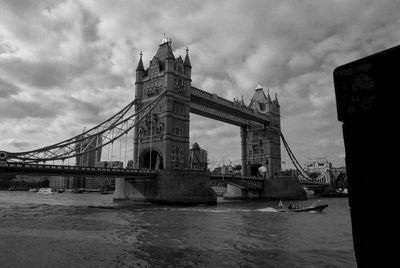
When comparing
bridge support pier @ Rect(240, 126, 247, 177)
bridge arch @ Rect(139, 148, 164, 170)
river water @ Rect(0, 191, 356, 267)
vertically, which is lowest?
river water @ Rect(0, 191, 356, 267)

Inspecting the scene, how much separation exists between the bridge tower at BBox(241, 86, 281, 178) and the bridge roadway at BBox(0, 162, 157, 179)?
42050 mm

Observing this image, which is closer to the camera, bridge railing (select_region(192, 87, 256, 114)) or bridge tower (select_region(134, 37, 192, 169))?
bridge tower (select_region(134, 37, 192, 169))

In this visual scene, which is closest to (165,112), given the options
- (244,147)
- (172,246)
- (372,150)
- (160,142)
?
(160,142)

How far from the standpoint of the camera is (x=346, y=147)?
2.92m

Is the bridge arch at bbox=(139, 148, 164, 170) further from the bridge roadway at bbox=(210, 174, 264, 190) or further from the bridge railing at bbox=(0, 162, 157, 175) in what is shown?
the bridge roadway at bbox=(210, 174, 264, 190)

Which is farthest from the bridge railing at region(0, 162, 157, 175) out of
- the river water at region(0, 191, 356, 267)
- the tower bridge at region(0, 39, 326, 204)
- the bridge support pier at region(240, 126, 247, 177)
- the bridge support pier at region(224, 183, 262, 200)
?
the bridge support pier at region(240, 126, 247, 177)

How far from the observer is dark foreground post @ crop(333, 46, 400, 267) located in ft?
8.73

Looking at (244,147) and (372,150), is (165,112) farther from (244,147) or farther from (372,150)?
(372,150)

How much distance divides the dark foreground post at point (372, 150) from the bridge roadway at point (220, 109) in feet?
196

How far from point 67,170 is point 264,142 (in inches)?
2188

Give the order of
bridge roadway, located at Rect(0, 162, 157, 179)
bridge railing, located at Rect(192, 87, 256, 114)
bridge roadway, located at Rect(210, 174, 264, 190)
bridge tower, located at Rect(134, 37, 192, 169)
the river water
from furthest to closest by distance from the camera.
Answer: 1. bridge roadway, located at Rect(210, 174, 264, 190)
2. bridge railing, located at Rect(192, 87, 256, 114)
3. bridge tower, located at Rect(134, 37, 192, 169)
4. bridge roadway, located at Rect(0, 162, 157, 179)
5. the river water

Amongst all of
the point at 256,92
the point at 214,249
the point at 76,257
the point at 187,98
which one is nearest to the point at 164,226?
the point at 214,249

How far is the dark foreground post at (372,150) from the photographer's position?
2660mm

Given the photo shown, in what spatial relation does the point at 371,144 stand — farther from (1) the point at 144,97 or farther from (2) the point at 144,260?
(1) the point at 144,97
